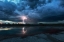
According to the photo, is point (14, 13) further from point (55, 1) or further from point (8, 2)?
point (55, 1)

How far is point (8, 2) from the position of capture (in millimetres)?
1680

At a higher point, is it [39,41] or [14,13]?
[14,13]

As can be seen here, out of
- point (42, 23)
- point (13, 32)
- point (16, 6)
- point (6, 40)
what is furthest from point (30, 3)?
point (6, 40)

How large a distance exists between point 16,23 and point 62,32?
0.64m

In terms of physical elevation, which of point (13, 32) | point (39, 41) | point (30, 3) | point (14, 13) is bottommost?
point (39, 41)

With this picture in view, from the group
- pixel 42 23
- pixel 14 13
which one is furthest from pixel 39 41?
pixel 14 13

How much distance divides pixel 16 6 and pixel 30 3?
7.5 inches

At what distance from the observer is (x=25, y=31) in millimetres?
1738

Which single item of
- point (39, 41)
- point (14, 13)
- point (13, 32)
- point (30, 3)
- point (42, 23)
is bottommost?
point (39, 41)

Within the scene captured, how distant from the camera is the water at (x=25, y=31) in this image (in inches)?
66.8

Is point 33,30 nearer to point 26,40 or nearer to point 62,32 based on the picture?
point 26,40

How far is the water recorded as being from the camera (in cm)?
170

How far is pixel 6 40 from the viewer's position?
1665 millimetres

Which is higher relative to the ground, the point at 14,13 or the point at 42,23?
the point at 14,13
